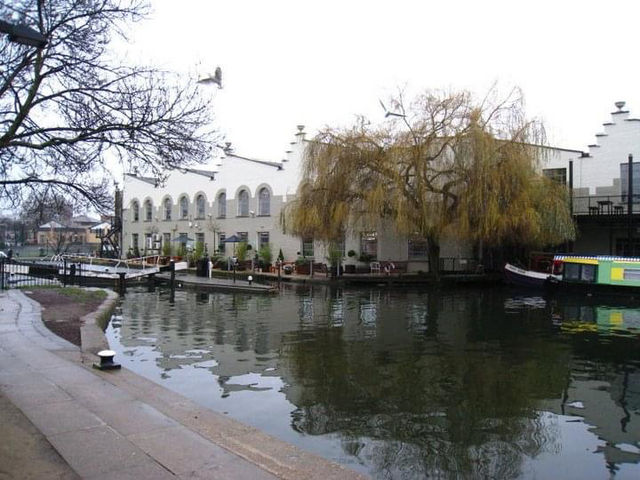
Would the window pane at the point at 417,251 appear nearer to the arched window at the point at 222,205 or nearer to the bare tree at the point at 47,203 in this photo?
the arched window at the point at 222,205

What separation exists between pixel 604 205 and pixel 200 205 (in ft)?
94.2

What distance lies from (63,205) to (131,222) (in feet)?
135

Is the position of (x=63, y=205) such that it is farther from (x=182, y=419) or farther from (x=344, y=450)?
(x=344, y=450)

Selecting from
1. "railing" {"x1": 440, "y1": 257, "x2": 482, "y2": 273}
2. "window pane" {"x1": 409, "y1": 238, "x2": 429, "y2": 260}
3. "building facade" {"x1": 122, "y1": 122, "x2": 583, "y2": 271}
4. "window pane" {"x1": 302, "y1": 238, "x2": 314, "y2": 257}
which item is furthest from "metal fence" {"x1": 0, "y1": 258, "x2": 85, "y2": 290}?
"railing" {"x1": 440, "y1": 257, "x2": 482, "y2": 273}

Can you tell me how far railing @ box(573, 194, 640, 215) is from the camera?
30.3 metres

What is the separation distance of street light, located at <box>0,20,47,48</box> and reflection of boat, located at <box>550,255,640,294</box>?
24.2m

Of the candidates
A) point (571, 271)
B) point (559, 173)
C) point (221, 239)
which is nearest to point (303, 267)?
point (221, 239)

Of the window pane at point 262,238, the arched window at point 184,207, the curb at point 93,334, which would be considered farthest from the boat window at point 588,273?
the arched window at point 184,207

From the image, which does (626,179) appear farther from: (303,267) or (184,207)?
(184,207)

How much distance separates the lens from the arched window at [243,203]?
40.6 meters

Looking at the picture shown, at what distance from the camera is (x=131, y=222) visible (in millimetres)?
51500

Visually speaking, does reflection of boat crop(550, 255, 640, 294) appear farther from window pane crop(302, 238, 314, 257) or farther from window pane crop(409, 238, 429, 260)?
window pane crop(302, 238, 314, 257)

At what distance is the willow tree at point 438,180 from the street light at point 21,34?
21.3 m

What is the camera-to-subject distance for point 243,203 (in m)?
41.0
